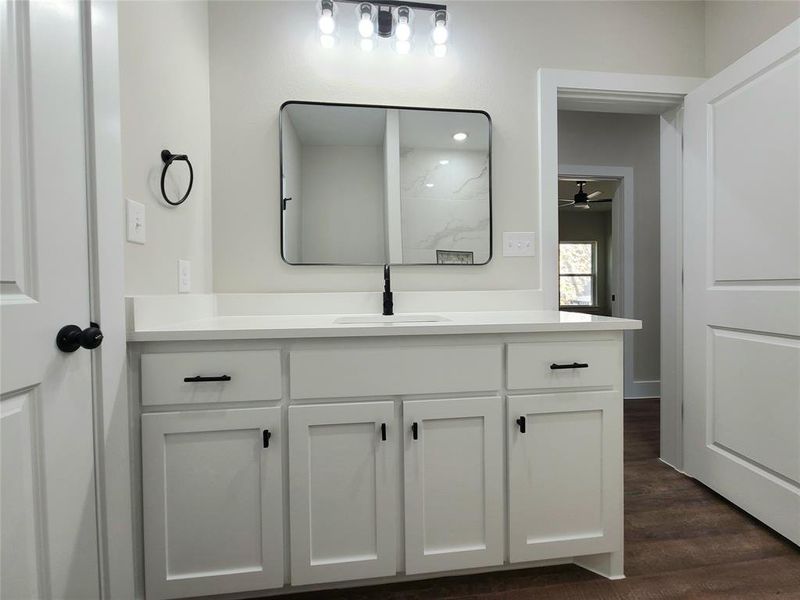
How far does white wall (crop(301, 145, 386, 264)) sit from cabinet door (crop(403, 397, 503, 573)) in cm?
82

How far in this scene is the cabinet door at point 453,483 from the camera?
1177 millimetres

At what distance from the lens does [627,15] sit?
1892 mm

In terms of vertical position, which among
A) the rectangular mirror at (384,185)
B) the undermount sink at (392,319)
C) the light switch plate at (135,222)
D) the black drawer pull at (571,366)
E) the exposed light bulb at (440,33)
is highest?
the exposed light bulb at (440,33)

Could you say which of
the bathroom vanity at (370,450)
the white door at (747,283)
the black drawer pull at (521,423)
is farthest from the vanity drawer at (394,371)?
the white door at (747,283)

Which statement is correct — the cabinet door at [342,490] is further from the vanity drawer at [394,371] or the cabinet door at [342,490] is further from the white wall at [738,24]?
the white wall at [738,24]

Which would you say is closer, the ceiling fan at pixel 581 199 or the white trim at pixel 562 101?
the white trim at pixel 562 101

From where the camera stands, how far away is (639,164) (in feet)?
10.9

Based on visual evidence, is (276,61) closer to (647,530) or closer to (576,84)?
(576,84)

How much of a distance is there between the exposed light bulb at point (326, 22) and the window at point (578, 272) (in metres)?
6.89

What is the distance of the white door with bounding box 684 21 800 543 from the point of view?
146 centimetres

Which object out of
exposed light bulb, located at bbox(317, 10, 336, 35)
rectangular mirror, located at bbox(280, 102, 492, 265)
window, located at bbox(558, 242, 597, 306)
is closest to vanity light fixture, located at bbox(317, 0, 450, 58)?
exposed light bulb, located at bbox(317, 10, 336, 35)

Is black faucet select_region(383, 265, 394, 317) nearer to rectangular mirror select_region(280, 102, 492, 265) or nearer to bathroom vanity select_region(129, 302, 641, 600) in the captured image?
rectangular mirror select_region(280, 102, 492, 265)

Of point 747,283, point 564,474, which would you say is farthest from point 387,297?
point 747,283

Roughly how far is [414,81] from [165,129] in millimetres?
1064
